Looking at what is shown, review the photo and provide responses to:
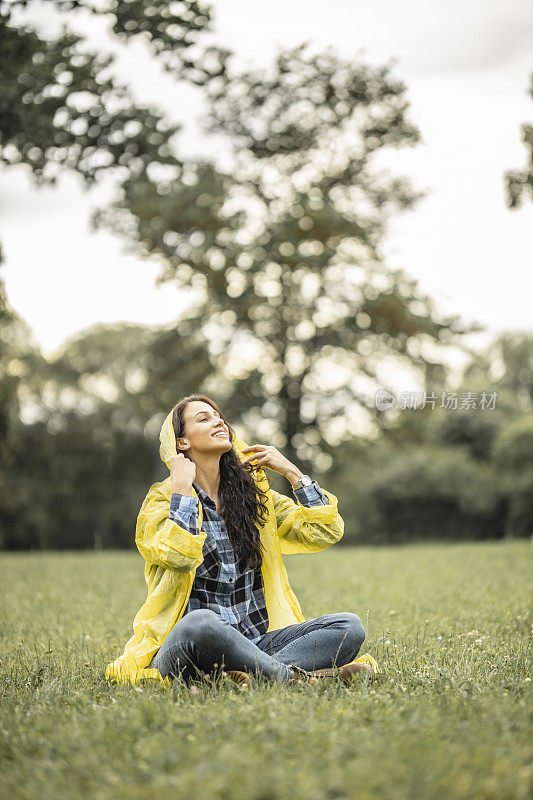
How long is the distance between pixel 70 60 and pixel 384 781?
927 cm

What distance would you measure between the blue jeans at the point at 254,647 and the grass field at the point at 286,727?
0.46 ft

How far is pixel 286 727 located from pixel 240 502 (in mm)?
1623

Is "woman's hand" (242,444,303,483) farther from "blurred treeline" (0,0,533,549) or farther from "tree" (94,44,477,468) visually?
"tree" (94,44,477,468)

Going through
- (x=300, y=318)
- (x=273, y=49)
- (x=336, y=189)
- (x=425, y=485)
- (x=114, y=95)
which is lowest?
(x=425, y=485)

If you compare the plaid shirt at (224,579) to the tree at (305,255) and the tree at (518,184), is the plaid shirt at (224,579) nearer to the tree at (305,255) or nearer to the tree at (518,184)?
the tree at (518,184)

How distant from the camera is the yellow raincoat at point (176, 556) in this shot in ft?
13.3

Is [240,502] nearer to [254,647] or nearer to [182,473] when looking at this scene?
[182,473]

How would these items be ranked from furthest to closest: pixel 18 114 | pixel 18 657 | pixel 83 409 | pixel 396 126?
pixel 83 409
pixel 396 126
pixel 18 114
pixel 18 657

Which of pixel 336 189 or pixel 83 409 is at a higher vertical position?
pixel 336 189

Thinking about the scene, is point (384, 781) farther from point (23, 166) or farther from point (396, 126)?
point (396, 126)

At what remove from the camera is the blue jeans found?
12.8 ft

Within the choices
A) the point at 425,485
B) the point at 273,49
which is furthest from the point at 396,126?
the point at 425,485

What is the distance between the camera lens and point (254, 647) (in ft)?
13.1

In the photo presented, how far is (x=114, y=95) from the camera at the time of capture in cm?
1021
